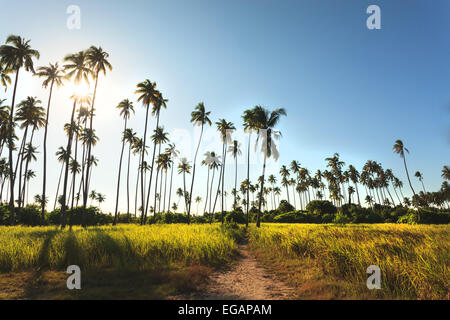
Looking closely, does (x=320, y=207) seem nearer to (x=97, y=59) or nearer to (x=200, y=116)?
(x=200, y=116)

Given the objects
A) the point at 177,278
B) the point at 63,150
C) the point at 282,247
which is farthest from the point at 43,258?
the point at 63,150

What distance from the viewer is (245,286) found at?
611cm

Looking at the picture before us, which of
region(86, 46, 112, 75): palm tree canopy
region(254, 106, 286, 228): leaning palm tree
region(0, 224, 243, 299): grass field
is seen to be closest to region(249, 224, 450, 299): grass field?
region(0, 224, 243, 299): grass field

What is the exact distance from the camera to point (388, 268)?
555 centimetres

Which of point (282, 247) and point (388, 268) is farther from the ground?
point (388, 268)

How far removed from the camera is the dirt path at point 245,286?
5.26 m

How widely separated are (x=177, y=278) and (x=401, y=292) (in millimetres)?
6056

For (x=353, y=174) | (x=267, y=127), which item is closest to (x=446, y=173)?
(x=353, y=174)

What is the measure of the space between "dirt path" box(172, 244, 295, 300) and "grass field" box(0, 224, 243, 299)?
56 centimetres

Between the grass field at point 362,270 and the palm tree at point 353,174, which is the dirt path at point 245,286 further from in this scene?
the palm tree at point 353,174

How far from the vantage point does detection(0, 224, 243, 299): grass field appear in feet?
18.0

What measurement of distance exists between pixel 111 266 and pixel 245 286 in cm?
515

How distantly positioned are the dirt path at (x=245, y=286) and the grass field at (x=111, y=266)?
0.56m

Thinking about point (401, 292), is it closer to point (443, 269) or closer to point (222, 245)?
point (443, 269)
